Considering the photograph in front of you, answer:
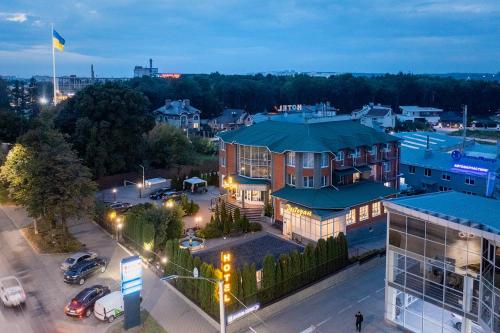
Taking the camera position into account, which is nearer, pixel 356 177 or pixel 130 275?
pixel 130 275

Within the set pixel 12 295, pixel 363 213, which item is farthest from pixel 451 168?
pixel 12 295

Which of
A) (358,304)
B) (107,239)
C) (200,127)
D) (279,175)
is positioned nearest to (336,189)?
(279,175)

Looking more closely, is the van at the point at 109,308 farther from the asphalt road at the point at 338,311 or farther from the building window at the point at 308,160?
the building window at the point at 308,160

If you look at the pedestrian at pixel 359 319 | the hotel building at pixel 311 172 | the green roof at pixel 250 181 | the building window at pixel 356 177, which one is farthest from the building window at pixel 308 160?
the pedestrian at pixel 359 319

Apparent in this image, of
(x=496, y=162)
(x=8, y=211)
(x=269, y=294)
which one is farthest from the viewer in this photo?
(x=496, y=162)

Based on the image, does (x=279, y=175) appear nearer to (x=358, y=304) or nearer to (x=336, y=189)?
(x=336, y=189)

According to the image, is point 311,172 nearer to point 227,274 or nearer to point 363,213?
point 363,213

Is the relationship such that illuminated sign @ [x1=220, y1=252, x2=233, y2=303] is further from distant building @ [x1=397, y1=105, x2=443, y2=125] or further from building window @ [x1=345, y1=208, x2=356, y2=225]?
distant building @ [x1=397, y1=105, x2=443, y2=125]
